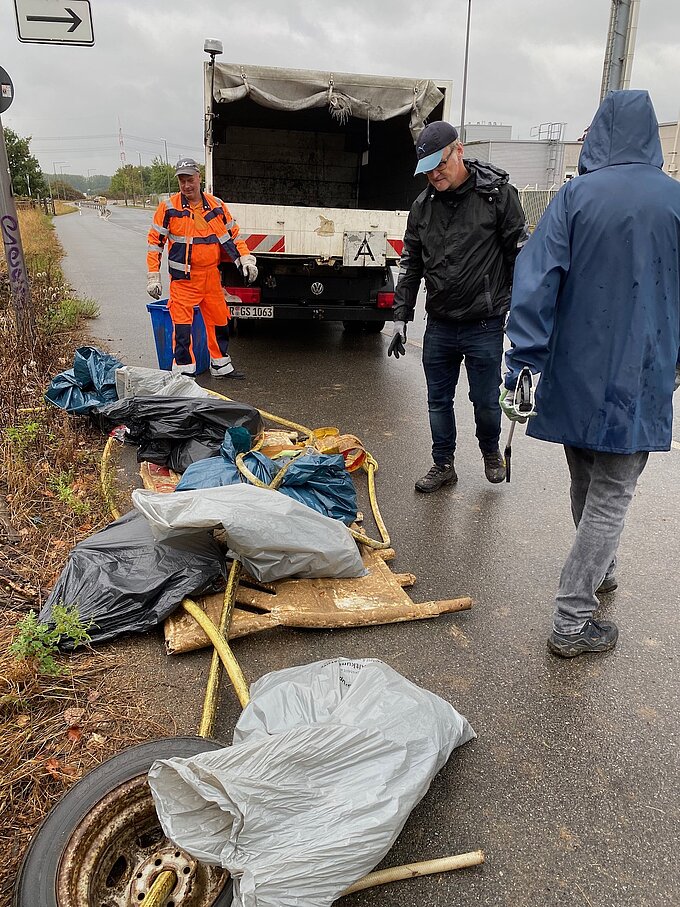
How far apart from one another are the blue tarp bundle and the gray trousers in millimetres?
1182

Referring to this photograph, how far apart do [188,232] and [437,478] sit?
130 inches

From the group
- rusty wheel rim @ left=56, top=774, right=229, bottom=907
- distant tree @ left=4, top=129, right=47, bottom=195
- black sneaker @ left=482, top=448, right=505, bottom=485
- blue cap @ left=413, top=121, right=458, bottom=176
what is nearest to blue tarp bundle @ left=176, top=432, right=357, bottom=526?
black sneaker @ left=482, top=448, right=505, bottom=485

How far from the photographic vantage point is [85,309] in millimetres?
9500

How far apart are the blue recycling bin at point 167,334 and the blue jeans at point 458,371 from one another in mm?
2857

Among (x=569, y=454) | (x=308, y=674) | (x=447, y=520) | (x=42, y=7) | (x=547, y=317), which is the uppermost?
(x=42, y=7)

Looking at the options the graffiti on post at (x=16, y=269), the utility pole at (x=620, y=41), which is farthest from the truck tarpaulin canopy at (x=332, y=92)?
the utility pole at (x=620, y=41)

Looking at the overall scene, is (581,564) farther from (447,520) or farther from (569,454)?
(447,520)

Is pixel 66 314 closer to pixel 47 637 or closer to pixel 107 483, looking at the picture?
pixel 107 483

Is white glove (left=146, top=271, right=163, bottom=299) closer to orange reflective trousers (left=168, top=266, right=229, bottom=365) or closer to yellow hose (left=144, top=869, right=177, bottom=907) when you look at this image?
orange reflective trousers (left=168, top=266, right=229, bottom=365)

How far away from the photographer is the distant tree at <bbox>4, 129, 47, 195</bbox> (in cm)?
4125

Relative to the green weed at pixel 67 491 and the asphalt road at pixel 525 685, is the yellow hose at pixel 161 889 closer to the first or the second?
the asphalt road at pixel 525 685

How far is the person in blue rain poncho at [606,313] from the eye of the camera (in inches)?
89.9

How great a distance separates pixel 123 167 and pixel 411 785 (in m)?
115

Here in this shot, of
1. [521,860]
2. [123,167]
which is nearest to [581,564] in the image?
[521,860]
